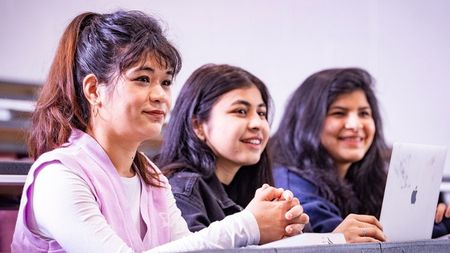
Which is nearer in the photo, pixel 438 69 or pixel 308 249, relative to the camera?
pixel 308 249

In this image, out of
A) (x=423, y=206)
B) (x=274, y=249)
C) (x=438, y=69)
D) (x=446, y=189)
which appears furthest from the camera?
(x=438, y=69)

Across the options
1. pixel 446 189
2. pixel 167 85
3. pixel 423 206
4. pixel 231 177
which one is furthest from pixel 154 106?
pixel 446 189

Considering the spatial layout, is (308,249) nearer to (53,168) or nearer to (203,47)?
(53,168)

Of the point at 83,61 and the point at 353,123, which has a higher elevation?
the point at 83,61

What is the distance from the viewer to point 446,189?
8.23 feet

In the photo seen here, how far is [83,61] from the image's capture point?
1.18 meters

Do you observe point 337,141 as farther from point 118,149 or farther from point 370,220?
point 118,149

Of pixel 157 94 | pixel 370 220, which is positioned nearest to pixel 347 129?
pixel 370 220

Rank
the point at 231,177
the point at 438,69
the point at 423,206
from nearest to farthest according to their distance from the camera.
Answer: the point at 423,206 < the point at 231,177 < the point at 438,69

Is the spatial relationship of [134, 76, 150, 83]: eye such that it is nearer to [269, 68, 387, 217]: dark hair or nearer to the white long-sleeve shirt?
the white long-sleeve shirt

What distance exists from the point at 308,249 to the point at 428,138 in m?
1.96

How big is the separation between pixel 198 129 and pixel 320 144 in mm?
572

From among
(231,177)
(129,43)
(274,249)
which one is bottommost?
→ (231,177)

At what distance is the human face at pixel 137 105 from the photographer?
114 centimetres
